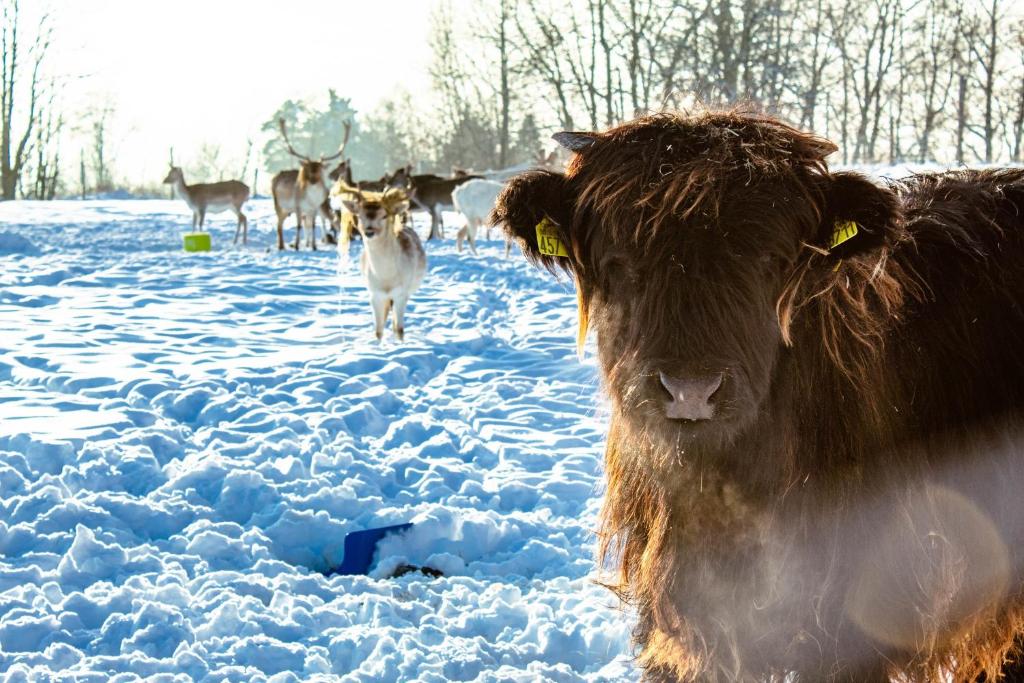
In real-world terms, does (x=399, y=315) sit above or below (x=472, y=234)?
below

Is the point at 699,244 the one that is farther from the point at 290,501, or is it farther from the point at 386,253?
the point at 386,253

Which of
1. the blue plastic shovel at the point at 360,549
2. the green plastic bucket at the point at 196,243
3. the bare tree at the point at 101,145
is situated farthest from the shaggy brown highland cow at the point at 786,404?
the bare tree at the point at 101,145

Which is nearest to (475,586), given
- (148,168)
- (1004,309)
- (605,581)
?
(605,581)

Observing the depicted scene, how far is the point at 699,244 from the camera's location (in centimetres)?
217

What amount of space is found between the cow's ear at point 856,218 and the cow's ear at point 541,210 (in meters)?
0.69

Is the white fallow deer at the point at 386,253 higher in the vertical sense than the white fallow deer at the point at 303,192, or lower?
lower

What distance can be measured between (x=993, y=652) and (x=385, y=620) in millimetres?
2132

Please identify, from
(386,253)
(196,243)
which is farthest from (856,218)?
(196,243)

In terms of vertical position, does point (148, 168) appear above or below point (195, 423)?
above

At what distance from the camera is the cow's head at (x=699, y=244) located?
6.84 feet

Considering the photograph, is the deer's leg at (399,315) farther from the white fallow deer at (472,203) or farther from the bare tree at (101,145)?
the bare tree at (101,145)

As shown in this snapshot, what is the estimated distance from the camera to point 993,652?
2.69 metres

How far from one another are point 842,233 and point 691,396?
2.05 ft

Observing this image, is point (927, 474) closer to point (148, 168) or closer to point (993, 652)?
point (993, 652)
